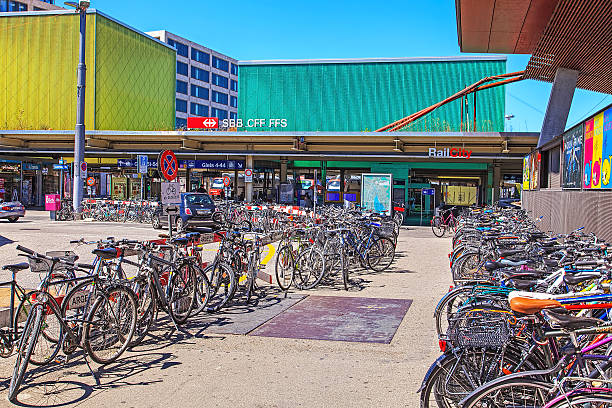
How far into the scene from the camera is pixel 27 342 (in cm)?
500

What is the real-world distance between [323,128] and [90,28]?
1875 cm

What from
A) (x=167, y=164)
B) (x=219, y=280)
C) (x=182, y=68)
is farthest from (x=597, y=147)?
(x=182, y=68)

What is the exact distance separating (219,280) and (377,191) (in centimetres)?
1741

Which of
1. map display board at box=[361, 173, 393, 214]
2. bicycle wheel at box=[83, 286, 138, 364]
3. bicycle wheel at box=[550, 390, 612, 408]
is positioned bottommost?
bicycle wheel at box=[83, 286, 138, 364]

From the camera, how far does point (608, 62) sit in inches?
636

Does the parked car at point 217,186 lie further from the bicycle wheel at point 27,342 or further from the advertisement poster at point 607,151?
the bicycle wheel at point 27,342

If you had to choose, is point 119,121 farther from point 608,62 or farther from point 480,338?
point 480,338

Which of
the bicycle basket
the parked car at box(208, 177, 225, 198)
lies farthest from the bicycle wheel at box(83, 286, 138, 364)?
the parked car at box(208, 177, 225, 198)

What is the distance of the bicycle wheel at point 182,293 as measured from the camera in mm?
7207

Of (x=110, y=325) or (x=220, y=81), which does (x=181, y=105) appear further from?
(x=110, y=325)

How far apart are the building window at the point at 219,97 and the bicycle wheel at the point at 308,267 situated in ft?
270

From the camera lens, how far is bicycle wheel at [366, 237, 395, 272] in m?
12.4

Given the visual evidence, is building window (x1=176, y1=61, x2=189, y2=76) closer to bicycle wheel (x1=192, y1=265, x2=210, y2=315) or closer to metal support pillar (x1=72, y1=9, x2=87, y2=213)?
metal support pillar (x1=72, y1=9, x2=87, y2=213)

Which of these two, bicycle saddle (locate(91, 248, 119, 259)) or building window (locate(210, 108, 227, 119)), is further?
building window (locate(210, 108, 227, 119))
